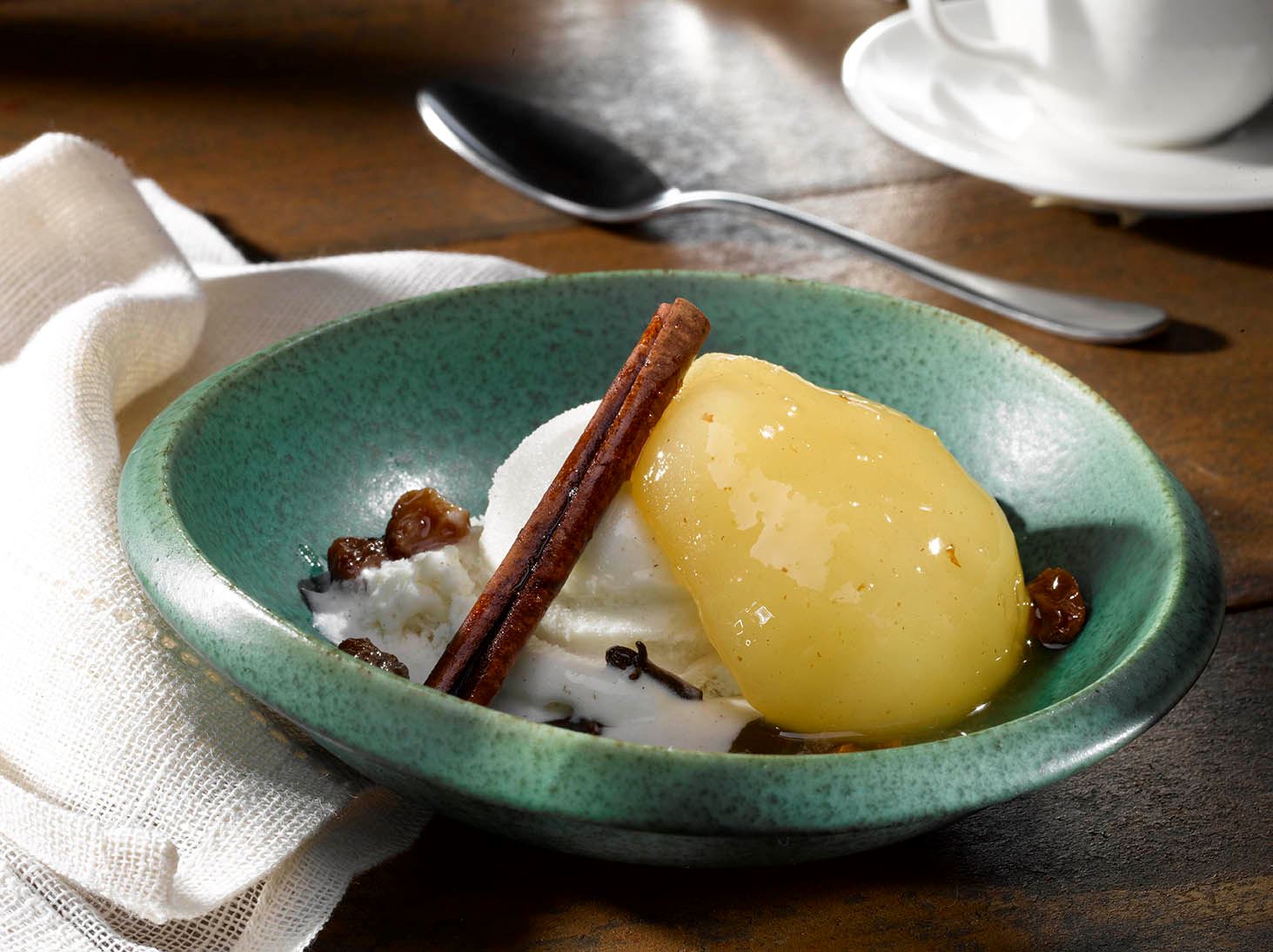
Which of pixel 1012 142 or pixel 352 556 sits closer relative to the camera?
pixel 352 556

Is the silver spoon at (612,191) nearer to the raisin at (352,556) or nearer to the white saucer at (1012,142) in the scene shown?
the white saucer at (1012,142)

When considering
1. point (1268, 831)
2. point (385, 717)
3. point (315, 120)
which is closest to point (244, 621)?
point (385, 717)

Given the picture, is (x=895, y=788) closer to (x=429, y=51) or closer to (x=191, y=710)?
(x=191, y=710)

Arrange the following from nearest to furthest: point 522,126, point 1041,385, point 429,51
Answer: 1. point 1041,385
2. point 522,126
3. point 429,51

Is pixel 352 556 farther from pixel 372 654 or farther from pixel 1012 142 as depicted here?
pixel 1012 142

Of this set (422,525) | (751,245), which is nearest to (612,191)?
(751,245)

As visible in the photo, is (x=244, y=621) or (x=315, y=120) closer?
(x=244, y=621)
